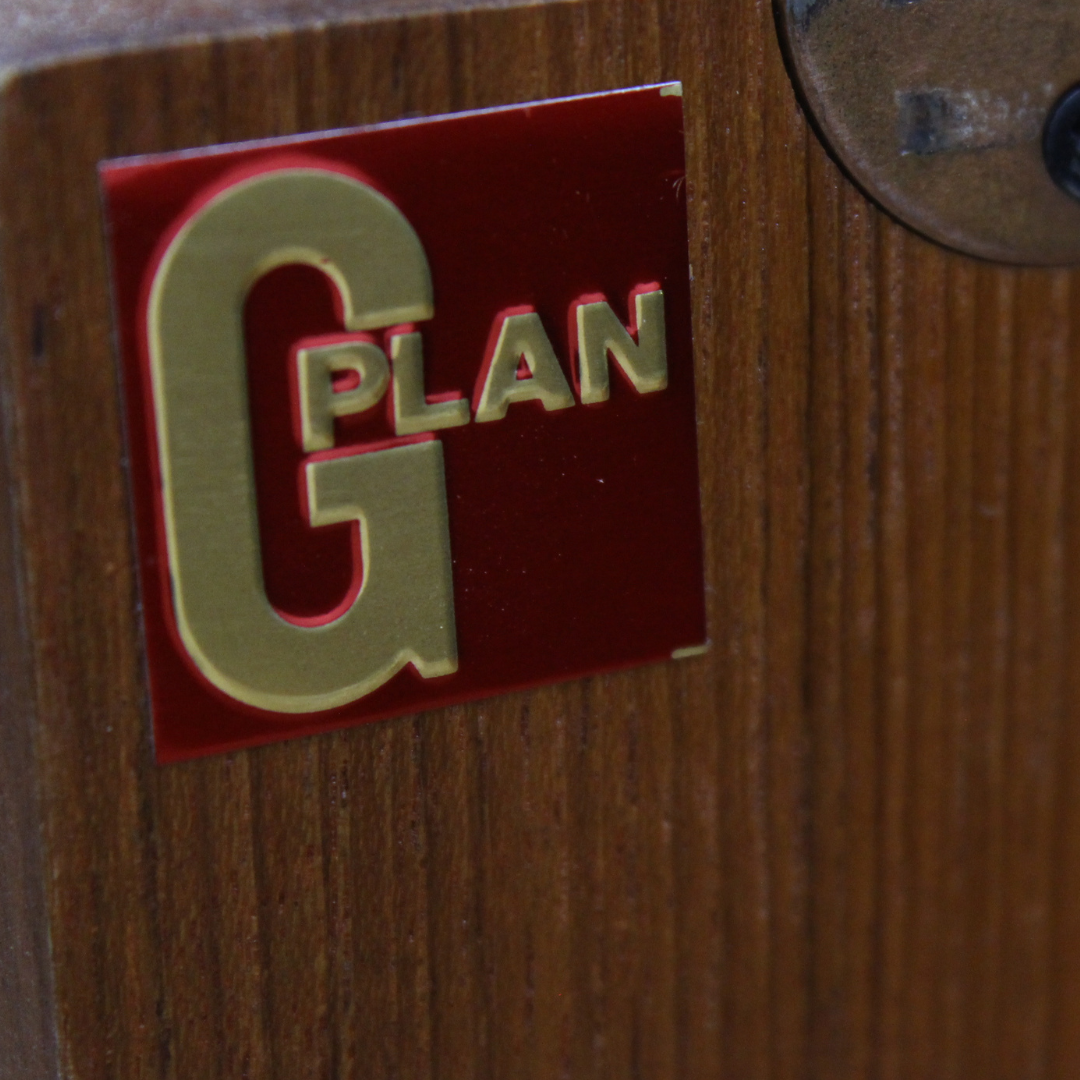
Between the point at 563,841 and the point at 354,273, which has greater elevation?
the point at 354,273

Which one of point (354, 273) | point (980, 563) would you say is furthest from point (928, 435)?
point (354, 273)

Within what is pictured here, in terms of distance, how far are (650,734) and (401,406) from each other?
4.0 inches

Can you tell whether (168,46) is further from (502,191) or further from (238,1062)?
(238,1062)

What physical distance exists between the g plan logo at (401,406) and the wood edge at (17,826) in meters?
0.02

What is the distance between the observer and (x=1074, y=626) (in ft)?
1.32

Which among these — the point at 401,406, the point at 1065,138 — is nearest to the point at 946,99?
the point at 1065,138

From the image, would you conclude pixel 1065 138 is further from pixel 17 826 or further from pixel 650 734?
pixel 17 826

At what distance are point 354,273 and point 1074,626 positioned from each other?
8.9 inches

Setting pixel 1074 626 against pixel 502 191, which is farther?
pixel 1074 626

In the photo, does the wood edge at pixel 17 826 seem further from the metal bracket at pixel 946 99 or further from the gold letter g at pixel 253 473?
the metal bracket at pixel 946 99

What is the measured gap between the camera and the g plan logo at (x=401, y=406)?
27cm

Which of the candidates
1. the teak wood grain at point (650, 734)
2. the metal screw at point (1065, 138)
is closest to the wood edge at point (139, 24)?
the teak wood grain at point (650, 734)

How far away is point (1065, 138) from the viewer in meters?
0.34

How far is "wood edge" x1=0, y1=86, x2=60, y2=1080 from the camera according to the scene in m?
0.27
